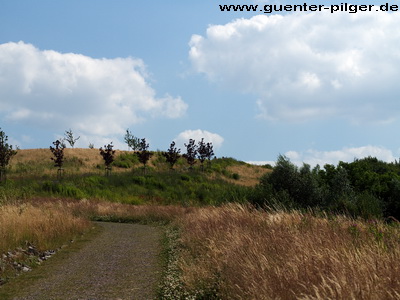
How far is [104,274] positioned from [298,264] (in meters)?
5.36

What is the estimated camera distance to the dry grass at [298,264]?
448 cm

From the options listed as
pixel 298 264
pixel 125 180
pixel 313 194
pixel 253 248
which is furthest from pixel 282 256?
pixel 125 180

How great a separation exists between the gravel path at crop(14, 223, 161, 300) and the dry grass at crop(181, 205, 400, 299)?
1.07 m

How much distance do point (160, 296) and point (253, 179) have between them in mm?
49718

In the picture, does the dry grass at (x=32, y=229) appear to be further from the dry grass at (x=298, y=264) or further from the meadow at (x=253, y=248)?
the dry grass at (x=298, y=264)

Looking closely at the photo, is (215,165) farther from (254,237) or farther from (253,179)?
(254,237)

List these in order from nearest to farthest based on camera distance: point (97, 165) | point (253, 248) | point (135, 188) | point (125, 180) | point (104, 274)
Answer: point (253, 248)
point (104, 274)
point (135, 188)
point (125, 180)
point (97, 165)

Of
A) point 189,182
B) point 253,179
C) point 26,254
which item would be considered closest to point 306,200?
point 26,254

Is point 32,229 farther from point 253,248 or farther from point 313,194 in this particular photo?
point 313,194

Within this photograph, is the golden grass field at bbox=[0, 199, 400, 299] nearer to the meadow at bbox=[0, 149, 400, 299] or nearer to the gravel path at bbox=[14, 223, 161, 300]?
the meadow at bbox=[0, 149, 400, 299]

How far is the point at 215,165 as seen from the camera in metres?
59.7

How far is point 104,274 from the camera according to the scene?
9117 mm

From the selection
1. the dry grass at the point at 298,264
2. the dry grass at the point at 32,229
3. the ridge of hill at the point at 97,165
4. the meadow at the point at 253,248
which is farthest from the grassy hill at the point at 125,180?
the dry grass at the point at 298,264

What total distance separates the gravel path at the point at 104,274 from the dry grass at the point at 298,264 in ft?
3.51
